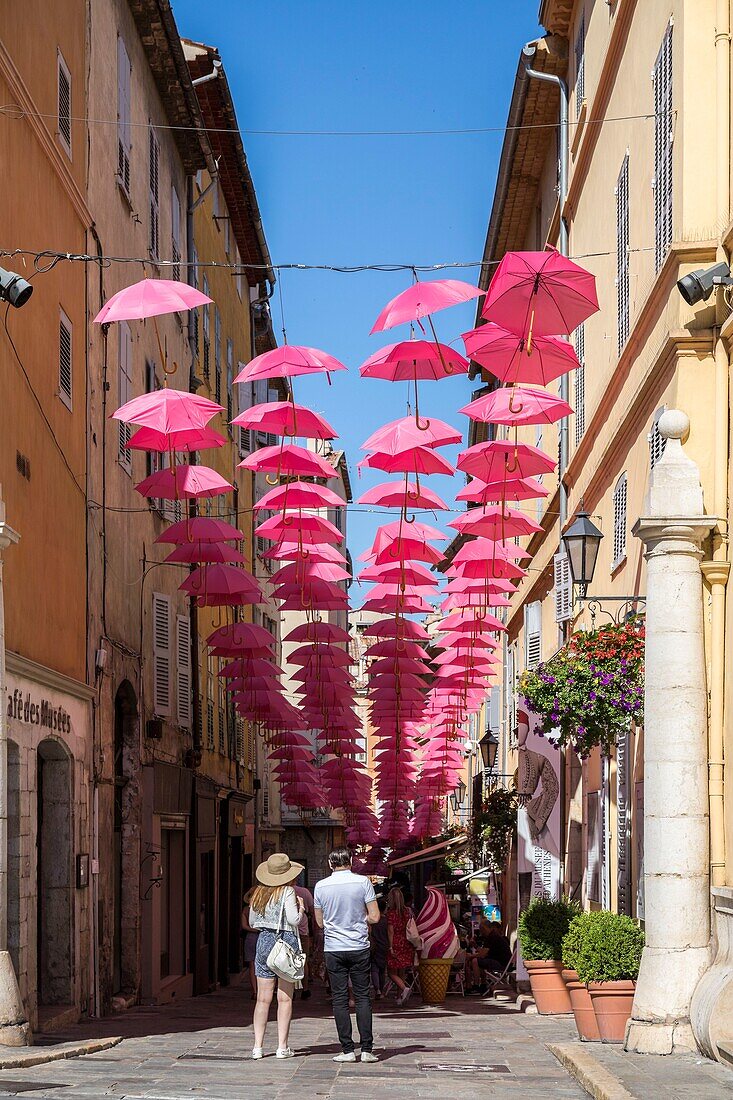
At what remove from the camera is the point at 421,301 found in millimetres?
14539

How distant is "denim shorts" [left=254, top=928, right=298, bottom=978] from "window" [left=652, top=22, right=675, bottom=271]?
253 inches

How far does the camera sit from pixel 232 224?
1597 inches

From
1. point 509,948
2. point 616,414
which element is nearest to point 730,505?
point 616,414

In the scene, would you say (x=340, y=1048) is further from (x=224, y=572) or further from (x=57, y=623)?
(x=224, y=572)

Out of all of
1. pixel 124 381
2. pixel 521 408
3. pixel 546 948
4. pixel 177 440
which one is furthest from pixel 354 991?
pixel 124 381

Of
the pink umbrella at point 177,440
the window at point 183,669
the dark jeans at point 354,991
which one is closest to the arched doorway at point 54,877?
the pink umbrella at point 177,440

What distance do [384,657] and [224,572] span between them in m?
8.05

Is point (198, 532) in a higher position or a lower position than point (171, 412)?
lower

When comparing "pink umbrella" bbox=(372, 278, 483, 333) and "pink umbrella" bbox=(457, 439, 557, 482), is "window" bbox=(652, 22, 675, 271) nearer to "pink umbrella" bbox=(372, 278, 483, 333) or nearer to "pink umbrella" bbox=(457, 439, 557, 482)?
"pink umbrella" bbox=(372, 278, 483, 333)

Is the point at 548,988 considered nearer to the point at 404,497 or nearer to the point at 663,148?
the point at 404,497

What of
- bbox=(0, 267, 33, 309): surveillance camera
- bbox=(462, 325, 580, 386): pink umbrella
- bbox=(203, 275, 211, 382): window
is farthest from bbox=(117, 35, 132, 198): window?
bbox=(0, 267, 33, 309): surveillance camera

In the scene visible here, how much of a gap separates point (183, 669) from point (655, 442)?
48.6 feet

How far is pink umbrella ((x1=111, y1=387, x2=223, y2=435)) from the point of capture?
55.6ft

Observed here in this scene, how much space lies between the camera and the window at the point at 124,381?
72.8 ft
